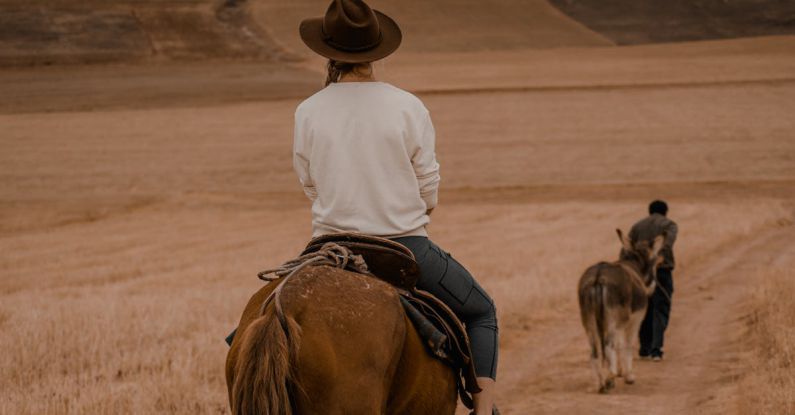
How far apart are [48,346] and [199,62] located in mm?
58411

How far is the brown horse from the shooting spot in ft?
14.4

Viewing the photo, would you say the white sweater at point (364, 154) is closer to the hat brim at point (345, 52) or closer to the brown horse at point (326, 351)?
the hat brim at point (345, 52)

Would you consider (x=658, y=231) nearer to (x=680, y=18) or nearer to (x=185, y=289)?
(x=185, y=289)

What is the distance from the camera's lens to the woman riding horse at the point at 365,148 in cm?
529

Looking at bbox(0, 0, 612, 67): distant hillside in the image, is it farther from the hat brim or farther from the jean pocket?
the jean pocket

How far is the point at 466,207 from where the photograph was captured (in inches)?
1463

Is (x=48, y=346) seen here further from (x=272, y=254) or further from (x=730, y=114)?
(x=730, y=114)

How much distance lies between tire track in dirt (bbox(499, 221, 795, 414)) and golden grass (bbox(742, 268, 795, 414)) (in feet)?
0.67

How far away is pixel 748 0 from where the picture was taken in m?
91.5

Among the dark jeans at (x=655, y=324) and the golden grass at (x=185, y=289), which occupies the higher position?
the dark jeans at (x=655, y=324)

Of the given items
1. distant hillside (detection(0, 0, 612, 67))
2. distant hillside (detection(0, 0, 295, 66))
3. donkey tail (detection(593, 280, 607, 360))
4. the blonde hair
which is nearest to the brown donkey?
donkey tail (detection(593, 280, 607, 360))

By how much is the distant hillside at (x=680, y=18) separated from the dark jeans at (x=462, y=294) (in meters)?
76.6

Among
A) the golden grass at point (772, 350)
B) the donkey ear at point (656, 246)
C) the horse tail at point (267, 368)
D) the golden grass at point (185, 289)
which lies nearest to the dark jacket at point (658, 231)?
the donkey ear at point (656, 246)

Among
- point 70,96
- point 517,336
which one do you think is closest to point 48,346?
point 517,336
